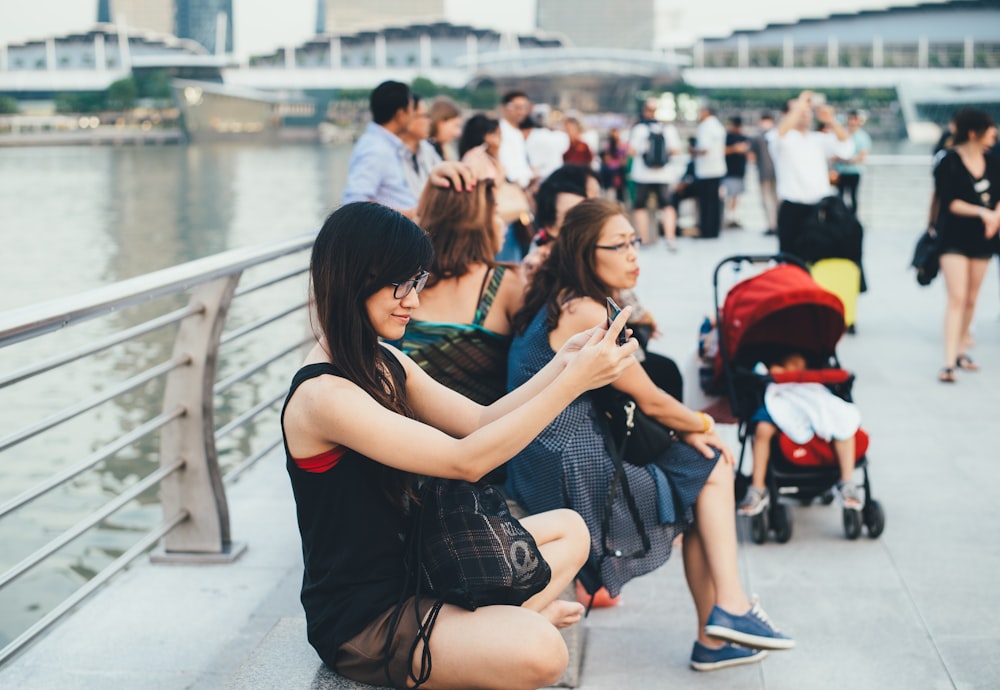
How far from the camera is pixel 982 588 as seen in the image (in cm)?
361

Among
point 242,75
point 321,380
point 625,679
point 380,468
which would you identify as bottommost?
point 625,679

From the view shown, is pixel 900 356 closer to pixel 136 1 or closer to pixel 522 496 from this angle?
pixel 522 496

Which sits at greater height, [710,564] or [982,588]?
[710,564]

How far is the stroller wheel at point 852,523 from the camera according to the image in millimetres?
3984

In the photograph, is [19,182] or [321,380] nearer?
[321,380]

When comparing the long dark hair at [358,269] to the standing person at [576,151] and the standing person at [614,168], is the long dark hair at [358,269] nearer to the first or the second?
the standing person at [576,151]

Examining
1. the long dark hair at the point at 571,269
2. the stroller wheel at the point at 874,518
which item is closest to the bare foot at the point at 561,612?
the long dark hair at the point at 571,269

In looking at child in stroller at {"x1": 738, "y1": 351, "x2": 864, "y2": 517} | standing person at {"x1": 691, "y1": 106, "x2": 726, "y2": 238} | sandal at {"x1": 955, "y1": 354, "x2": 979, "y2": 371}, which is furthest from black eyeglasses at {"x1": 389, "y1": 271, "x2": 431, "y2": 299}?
standing person at {"x1": 691, "y1": 106, "x2": 726, "y2": 238}

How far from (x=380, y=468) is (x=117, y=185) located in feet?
137

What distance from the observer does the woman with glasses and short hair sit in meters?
3.02

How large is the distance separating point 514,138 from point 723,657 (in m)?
6.20

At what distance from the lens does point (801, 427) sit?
3920mm

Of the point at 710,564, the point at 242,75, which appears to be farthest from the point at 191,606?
the point at 242,75

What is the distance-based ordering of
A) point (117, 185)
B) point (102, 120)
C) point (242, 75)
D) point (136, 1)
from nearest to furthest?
point (117, 185) < point (102, 120) < point (242, 75) < point (136, 1)
